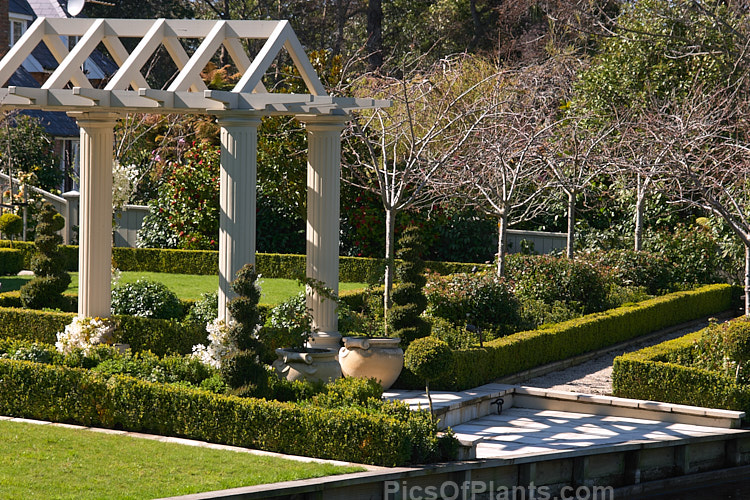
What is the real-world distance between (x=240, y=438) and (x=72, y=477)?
176 centimetres

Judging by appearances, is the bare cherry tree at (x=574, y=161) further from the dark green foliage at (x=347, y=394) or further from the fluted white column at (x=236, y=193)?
the dark green foliage at (x=347, y=394)

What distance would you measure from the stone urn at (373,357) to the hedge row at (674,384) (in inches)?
111

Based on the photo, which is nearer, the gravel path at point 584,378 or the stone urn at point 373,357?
the stone urn at point 373,357

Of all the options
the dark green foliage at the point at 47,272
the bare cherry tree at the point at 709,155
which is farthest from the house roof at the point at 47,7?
the dark green foliage at the point at 47,272

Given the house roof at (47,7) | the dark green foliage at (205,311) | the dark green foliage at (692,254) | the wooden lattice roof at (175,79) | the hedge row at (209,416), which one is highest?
the house roof at (47,7)

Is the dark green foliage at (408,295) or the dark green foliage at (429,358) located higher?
the dark green foliage at (408,295)

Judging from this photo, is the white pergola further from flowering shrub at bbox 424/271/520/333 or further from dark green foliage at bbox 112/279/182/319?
flowering shrub at bbox 424/271/520/333

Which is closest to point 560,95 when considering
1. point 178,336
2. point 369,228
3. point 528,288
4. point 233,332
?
point 369,228

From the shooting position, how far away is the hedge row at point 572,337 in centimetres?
1171

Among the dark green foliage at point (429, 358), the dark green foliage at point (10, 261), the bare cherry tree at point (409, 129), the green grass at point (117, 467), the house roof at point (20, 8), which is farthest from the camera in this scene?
the house roof at point (20, 8)

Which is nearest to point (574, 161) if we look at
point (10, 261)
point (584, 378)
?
point (584, 378)

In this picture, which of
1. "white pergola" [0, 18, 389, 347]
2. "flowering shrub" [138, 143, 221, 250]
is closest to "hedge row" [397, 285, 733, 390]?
"white pergola" [0, 18, 389, 347]

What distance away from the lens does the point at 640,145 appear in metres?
17.6

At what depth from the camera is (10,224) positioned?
72.4 feet
